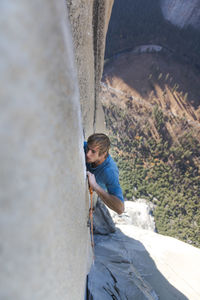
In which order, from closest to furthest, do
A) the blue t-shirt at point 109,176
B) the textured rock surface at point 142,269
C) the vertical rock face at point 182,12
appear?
1. the blue t-shirt at point 109,176
2. the textured rock surface at point 142,269
3. the vertical rock face at point 182,12

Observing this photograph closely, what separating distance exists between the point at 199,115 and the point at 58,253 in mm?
12959

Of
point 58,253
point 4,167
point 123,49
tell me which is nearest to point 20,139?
point 4,167

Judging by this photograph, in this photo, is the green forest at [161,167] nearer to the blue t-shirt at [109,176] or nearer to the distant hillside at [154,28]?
the distant hillside at [154,28]

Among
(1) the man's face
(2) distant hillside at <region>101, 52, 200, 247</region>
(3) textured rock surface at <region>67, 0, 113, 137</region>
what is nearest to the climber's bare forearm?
(1) the man's face

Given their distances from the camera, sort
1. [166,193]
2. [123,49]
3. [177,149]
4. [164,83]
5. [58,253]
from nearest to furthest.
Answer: [58,253] < [166,193] < [177,149] < [164,83] < [123,49]

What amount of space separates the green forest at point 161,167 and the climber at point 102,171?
6.69m

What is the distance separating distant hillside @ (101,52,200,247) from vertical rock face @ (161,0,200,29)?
3.66 meters

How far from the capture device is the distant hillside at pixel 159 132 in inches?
320

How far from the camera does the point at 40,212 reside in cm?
34

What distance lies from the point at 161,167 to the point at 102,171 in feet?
27.6

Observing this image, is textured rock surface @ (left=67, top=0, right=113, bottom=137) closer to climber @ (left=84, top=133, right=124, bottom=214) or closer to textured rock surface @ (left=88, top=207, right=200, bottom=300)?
climber @ (left=84, top=133, right=124, bottom=214)

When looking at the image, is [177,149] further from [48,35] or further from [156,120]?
[48,35]

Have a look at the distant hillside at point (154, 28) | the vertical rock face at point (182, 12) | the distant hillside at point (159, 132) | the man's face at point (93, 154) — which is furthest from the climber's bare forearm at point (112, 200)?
the vertical rock face at point (182, 12)

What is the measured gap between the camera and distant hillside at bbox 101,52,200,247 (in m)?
8.14
